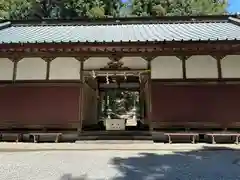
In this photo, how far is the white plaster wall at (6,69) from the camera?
27.9 feet

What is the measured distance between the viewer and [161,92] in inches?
320

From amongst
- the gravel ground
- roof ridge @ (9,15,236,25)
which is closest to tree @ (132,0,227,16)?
roof ridge @ (9,15,236,25)

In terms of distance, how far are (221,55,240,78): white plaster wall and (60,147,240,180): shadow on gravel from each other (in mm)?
2924

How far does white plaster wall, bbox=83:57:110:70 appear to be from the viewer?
339 inches

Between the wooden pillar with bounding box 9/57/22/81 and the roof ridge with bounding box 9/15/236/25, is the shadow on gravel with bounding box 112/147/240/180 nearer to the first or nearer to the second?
the wooden pillar with bounding box 9/57/22/81

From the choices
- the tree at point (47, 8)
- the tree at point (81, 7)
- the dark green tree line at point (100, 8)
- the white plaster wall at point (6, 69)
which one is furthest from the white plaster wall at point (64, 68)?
A: the tree at point (47, 8)

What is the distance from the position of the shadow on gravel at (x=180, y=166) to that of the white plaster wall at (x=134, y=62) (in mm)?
3671

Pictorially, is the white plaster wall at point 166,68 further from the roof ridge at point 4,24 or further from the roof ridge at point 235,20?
the roof ridge at point 4,24

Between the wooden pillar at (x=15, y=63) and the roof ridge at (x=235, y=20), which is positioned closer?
the wooden pillar at (x=15, y=63)

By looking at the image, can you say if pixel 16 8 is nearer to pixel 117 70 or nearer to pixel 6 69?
pixel 6 69

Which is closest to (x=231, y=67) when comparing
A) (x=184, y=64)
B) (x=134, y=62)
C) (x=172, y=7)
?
(x=184, y=64)

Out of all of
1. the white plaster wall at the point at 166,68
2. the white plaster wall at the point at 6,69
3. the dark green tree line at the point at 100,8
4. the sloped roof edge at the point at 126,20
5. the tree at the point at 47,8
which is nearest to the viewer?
the white plaster wall at the point at 166,68

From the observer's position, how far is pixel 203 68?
8227 mm

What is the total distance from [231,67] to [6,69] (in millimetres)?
8290
